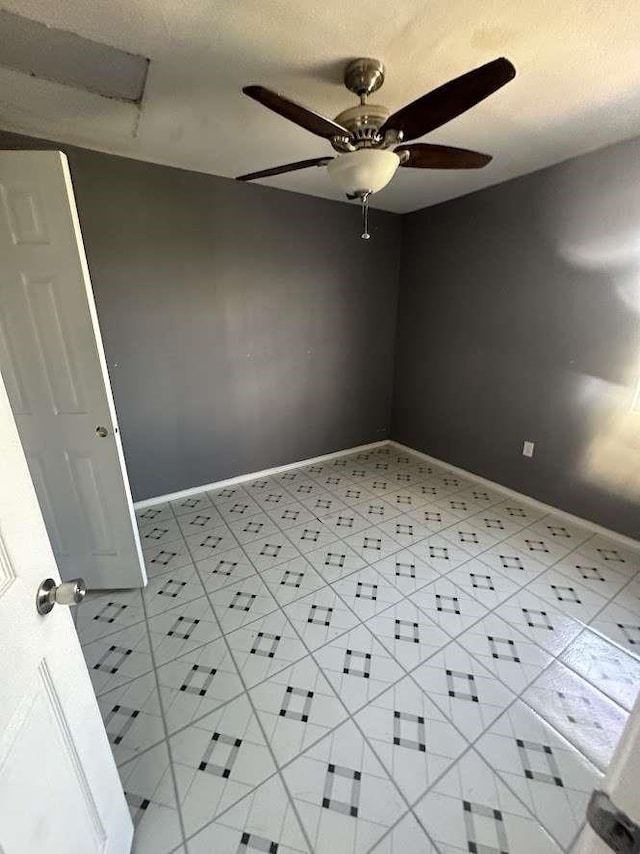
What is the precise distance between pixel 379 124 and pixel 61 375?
163cm

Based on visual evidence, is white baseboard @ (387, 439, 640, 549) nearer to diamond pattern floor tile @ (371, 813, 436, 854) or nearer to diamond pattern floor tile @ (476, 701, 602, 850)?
diamond pattern floor tile @ (476, 701, 602, 850)

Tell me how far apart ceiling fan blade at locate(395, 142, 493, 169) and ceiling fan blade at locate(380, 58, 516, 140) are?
7 cm

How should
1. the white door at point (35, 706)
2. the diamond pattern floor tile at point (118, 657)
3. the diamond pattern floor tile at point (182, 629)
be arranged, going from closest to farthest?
the white door at point (35, 706) < the diamond pattern floor tile at point (118, 657) < the diamond pattern floor tile at point (182, 629)

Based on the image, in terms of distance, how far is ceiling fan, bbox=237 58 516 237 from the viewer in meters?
1.01

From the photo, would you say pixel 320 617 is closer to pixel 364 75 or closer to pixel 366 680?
pixel 366 680

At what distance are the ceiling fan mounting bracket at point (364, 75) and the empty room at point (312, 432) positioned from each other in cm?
2

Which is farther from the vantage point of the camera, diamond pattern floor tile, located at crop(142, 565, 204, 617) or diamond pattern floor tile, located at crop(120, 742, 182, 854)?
diamond pattern floor tile, located at crop(142, 565, 204, 617)

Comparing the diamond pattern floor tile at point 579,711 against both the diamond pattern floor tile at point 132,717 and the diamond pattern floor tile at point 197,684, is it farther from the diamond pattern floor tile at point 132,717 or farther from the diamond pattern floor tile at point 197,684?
the diamond pattern floor tile at point 132,717

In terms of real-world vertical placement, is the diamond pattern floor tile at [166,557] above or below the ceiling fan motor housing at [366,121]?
below

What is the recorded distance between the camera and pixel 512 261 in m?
2.62

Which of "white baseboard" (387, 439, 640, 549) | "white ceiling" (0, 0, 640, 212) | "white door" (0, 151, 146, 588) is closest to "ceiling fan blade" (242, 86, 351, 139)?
"white ceiling" (0, 0, 640, 212)

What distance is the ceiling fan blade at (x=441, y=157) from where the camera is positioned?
1.33 m

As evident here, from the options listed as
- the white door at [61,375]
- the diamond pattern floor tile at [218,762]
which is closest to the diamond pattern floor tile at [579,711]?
the diamond pattern floor tile at [218,762]

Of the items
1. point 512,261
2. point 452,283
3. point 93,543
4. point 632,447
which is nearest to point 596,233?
point 512,261
